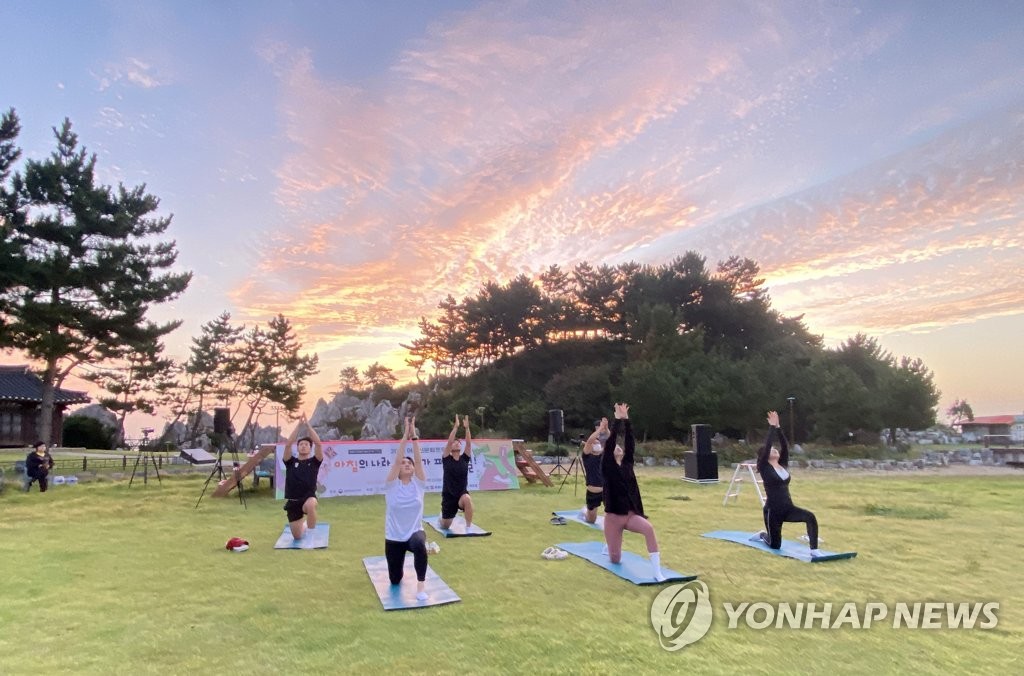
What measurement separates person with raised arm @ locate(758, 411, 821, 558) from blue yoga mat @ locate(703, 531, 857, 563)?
108 millimetres

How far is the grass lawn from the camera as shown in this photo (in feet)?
14.0

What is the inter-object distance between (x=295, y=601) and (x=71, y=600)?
2164 millimetres

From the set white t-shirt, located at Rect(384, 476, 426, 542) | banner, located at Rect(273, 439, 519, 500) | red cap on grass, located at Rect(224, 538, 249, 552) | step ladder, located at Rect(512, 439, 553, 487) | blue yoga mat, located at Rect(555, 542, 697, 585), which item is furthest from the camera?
step ladder, located at Rect(512, 439, 553, 487)

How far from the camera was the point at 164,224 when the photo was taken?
75.5 ft

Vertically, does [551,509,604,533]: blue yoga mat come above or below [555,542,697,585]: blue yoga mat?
below

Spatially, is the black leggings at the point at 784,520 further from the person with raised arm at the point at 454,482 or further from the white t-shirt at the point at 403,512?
the white t-shirt at the point at 403,512

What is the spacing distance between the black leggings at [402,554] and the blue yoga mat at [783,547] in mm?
4639

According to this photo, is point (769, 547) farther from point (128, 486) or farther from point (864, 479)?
point (128, 486)

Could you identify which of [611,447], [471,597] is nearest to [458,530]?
[471,597]

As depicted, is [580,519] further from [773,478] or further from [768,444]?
[768,444]

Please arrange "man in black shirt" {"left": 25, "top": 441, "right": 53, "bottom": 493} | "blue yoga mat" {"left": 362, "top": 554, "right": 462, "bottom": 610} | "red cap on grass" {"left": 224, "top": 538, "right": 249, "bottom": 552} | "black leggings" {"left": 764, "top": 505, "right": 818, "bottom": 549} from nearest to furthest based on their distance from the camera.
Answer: "blue yoga mat" {"left": 362, "top": 554, "right": 462, "bottom": 610} → "black leggings" {"left": 764, "top": 505, "right": 818, "bottom": 549} → "red cap on grass" {"left": 224, "top": 538, "right": 249, "bottom": 552} → "man in black shirt" {"left": 25, "top": 441, "right": 53, "bottom": 493}

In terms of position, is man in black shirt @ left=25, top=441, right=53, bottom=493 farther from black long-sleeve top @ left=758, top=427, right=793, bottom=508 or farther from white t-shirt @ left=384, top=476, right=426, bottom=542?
black long-sleeve top @ left=758, top=427, right=793, bottom=508

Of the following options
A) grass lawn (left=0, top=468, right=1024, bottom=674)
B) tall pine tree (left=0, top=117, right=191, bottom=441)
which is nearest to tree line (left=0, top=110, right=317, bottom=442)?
tall pine tree (left=0, top=117, right=191, bottom=441)

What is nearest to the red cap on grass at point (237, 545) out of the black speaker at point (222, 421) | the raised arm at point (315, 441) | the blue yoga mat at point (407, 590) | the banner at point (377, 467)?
the raised arm at point (315, 441)
